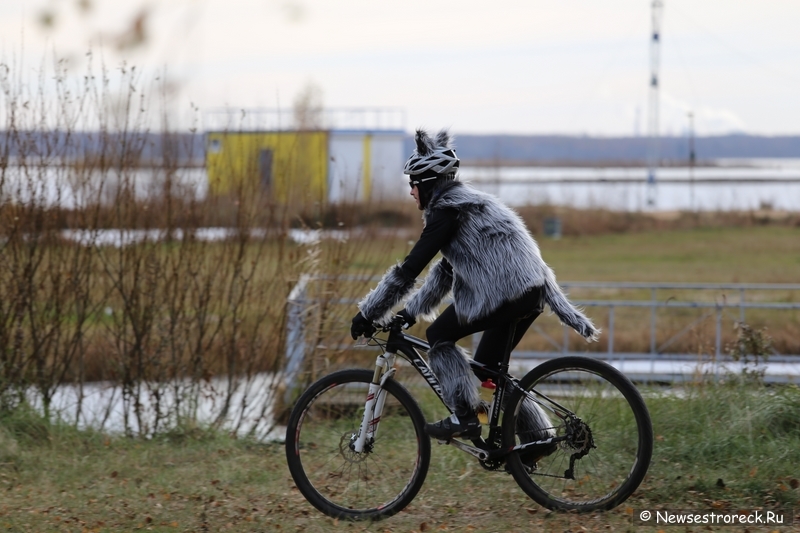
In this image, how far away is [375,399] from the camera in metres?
5.37

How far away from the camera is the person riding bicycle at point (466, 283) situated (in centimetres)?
505

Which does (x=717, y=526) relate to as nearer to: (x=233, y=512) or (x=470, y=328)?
(x=470, y=328)

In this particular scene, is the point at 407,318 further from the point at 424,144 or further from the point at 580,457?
the point at 580,457

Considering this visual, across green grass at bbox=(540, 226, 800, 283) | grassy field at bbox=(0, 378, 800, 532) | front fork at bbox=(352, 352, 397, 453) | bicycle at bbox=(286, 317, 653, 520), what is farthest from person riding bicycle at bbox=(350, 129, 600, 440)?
green grass at bbox=(540, 226, 800, 283)

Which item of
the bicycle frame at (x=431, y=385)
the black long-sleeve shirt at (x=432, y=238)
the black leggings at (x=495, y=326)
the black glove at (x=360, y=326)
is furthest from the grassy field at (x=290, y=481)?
the black long-sleeve shirt at (x=432, y=238)

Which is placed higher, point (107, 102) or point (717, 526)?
point (107, 102)

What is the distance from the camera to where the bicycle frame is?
5230mm

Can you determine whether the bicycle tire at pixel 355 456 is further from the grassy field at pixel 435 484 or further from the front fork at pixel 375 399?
the grassy field at pixel 435 484

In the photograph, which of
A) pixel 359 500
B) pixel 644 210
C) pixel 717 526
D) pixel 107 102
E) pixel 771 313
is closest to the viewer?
pixel 717 526

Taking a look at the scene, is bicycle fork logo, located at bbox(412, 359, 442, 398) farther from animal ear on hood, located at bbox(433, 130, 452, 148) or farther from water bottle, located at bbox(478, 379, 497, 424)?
animal ear on hood, located at bbox(433, 130, 452, 148)

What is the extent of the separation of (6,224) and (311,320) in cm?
293

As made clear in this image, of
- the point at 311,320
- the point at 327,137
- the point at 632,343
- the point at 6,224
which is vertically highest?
the point at 327,137

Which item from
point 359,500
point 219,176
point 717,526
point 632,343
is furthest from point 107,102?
point 632,343

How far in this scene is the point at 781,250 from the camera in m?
30.5
